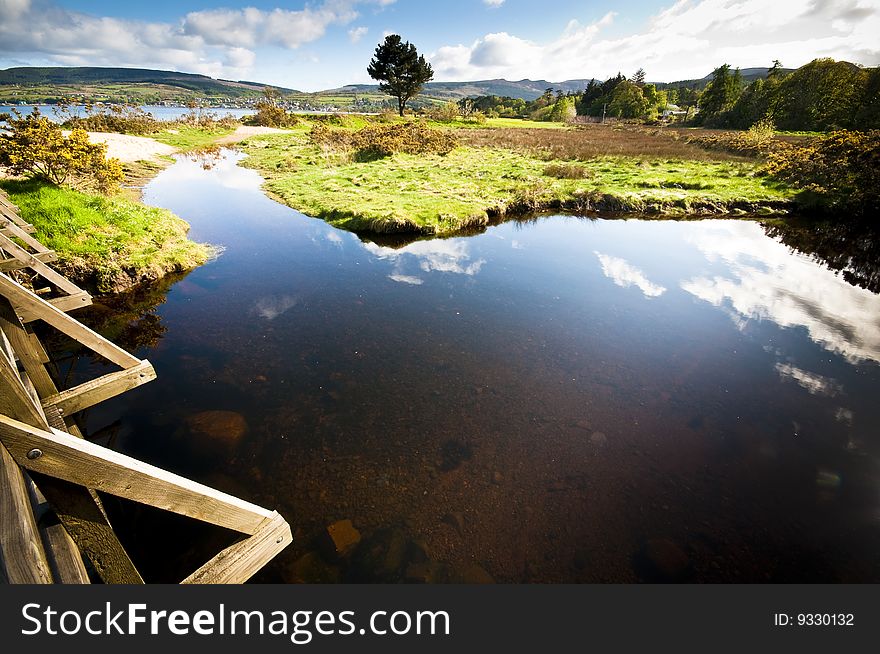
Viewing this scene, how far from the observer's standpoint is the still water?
6.09 meters

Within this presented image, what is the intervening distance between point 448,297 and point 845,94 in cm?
10256

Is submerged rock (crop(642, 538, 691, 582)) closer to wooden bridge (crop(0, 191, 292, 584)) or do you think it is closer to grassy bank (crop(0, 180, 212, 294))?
wooden bridge (crop(0, 191, 292, 584))

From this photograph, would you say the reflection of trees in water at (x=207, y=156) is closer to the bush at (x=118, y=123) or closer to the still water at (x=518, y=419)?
the bush at (x=118, y=123)

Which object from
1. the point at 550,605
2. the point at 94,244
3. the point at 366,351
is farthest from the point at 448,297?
the point at 94,244

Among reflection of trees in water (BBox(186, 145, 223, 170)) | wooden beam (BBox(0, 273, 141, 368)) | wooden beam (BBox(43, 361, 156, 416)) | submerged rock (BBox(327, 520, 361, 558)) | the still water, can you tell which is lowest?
submerged rock (BBox(327, 520, 361, 558))

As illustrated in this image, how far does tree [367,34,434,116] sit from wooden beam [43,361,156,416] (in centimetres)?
9463

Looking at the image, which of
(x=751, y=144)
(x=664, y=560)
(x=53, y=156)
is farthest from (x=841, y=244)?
(x=53, y=156)

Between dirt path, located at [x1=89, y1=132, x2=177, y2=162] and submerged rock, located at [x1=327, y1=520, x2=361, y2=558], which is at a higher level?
dirt path, located at [x1=89, y1=132, x2=177, y2=162]

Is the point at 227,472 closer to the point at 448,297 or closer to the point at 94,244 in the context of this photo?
the point at 448,297

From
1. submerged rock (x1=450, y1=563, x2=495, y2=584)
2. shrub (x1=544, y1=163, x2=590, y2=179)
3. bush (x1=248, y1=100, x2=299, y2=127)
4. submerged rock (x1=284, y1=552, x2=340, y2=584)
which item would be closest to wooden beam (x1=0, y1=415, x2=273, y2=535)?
submerged rock (x1=284, y1=552, x2=340, y2=584)

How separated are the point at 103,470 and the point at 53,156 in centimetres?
2102

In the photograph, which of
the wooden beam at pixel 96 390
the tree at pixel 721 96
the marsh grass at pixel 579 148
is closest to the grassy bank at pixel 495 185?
the marsh grass at pixel 579 148

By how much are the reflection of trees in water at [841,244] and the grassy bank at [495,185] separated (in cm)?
391

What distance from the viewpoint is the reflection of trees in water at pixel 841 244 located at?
17587mm
